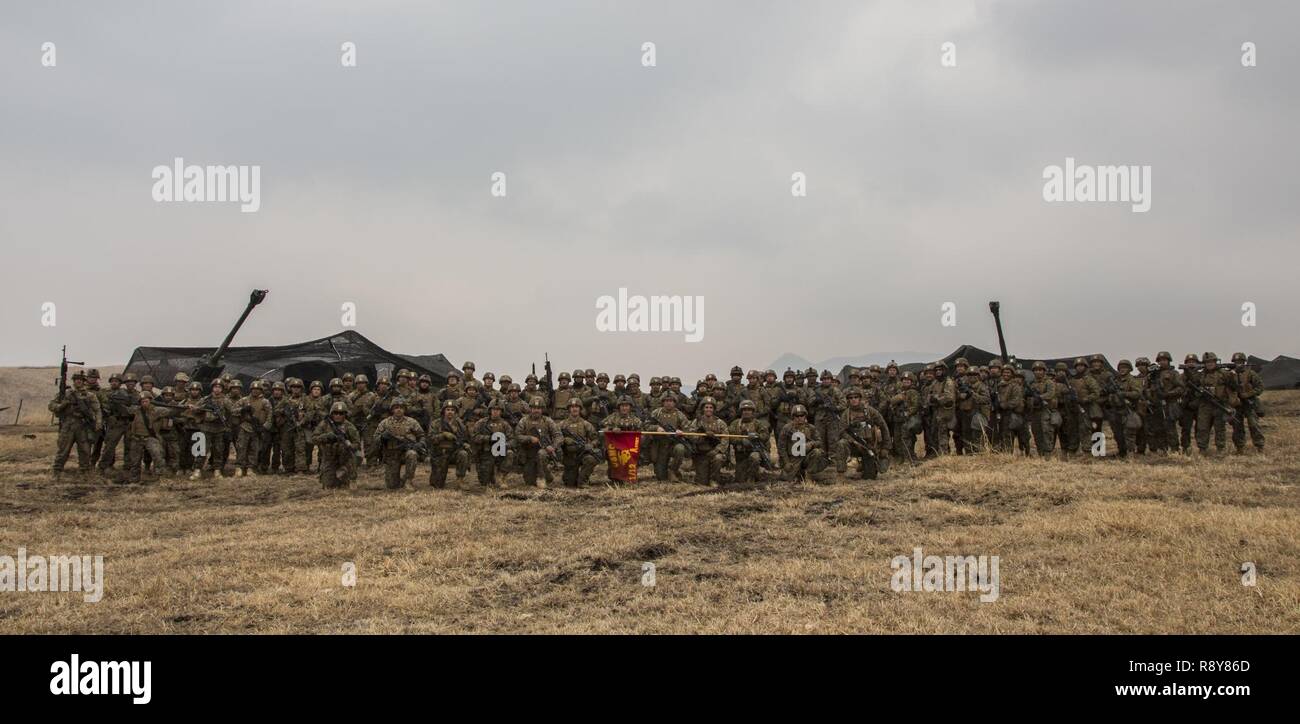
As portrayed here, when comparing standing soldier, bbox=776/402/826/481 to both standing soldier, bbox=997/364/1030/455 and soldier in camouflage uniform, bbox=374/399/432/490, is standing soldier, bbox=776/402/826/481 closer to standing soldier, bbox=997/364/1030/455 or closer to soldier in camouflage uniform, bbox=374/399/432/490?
standing soldier, bbox=997/364/1030/455

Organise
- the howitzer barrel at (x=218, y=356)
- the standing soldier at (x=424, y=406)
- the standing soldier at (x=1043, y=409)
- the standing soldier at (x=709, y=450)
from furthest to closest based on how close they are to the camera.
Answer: the howitzer barrel at (x=218, y=356) → the standing soldier at (x=424, y=406) → the standing soldier at (x=1043, y=409) → the standing soldier at (x=709, y=450)

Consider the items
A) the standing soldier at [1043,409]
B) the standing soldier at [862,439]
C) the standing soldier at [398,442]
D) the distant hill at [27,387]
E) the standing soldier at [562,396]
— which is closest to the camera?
the standing soldier at [862,439]

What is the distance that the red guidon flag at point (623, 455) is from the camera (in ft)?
46.5

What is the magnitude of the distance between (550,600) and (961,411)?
11014 millimetres

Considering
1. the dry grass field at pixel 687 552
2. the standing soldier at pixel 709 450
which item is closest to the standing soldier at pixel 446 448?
the dry grass field at pixel 687 552

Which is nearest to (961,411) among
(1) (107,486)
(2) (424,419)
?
(2) (424,419)

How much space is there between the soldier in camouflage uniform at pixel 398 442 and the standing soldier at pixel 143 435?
4404 mm

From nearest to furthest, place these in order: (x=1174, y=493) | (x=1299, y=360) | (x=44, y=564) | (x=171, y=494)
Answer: (x=44, y=564) < (x=1174, y=493) < (x=171, y=494) < (x=1299, y=360)

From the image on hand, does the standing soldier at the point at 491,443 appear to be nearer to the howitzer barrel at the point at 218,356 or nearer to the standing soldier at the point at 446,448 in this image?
the standing soldier at the point at 446,448

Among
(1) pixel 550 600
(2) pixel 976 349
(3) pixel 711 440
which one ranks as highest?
(2) pixel 976 349

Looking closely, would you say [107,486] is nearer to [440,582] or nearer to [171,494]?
[171,494]

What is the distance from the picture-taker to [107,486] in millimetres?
14484

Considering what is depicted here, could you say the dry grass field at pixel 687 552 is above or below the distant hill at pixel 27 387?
below

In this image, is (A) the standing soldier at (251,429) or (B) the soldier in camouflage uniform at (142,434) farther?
(A) the standing soldier at (251,429)
